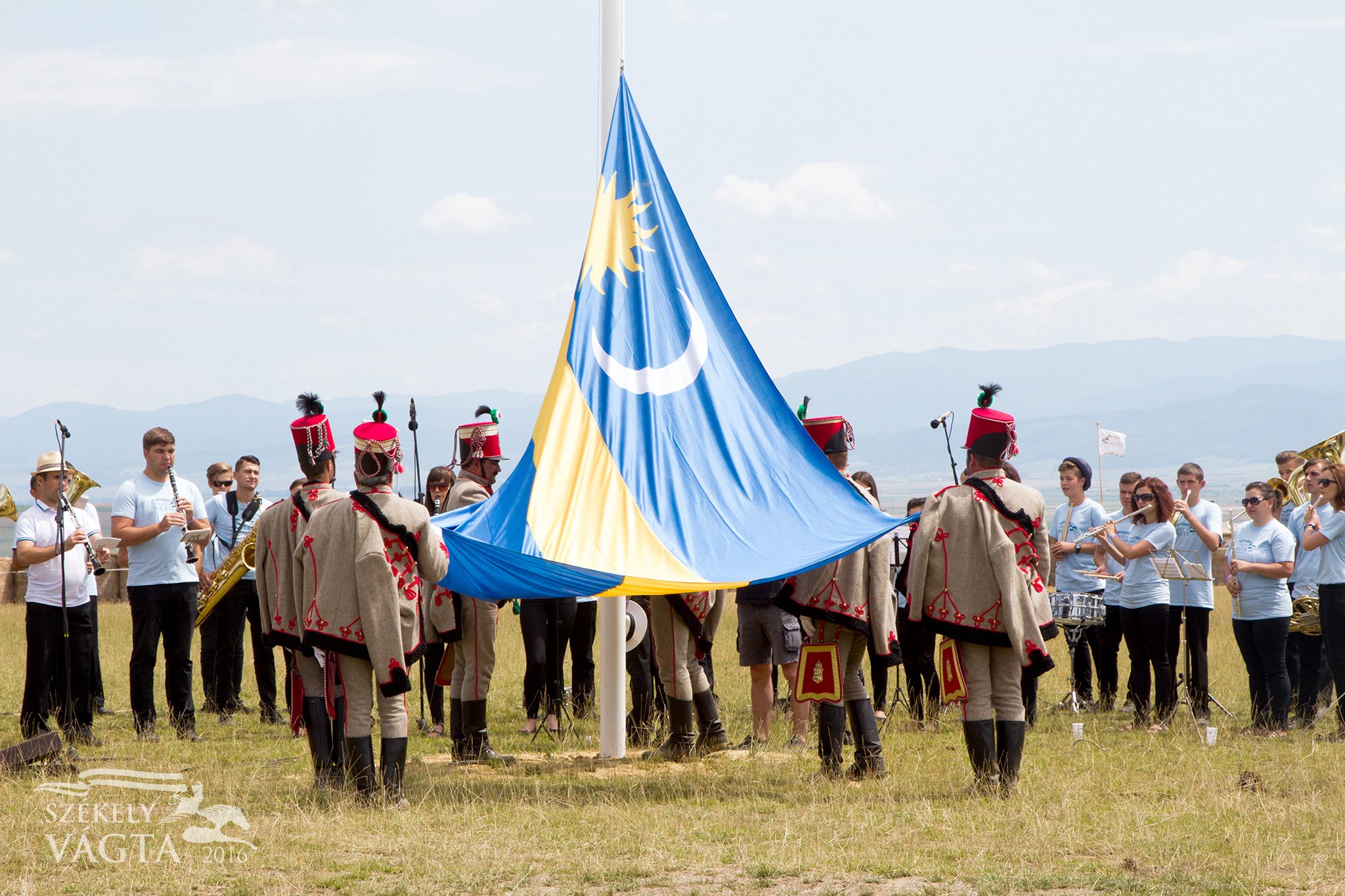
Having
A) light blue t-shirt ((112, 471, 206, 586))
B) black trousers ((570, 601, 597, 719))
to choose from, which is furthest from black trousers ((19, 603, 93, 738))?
black trousers ((570, 601, 597, 719))

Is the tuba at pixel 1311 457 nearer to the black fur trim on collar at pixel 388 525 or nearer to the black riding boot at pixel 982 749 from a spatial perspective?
the black riding boot at pixel 982 749

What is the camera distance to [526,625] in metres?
9.38

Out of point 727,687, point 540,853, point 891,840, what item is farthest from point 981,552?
point 727,687

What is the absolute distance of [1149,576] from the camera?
9.55 meters

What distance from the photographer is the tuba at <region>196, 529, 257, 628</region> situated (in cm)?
1007

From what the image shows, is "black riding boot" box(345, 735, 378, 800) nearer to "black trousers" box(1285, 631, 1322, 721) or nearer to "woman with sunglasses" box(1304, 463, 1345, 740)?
"woman with sunglasses" box(1304, 463, 1345, 740)

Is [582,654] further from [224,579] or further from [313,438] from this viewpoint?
[313,438]

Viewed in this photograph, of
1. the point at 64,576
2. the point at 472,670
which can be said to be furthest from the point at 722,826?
the point at 64,576

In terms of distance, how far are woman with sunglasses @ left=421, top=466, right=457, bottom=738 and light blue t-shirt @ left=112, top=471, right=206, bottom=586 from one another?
1730 millimetres

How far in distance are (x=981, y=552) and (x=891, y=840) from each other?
1605mm

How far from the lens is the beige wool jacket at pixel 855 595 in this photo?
25.0ft

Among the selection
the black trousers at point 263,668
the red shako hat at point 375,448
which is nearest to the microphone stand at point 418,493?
the black trousers at point 263,668

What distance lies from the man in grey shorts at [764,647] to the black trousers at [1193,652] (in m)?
2.74

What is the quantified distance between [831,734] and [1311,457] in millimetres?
5640
